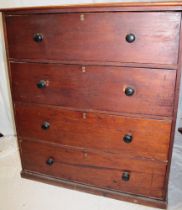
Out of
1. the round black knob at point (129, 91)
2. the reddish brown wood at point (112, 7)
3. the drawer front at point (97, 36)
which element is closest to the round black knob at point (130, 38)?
the drawer front at point (97, 36)

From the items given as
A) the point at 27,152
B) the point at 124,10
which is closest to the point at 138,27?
the point at 124,10

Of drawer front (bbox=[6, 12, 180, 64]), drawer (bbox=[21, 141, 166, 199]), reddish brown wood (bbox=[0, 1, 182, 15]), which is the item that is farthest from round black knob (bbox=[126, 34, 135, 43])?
drawer (bbox=[21, 141, 166, 199])

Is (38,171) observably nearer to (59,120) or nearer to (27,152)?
(27,152)

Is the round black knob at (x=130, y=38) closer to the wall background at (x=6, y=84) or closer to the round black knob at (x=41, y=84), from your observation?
the round black knob at (x=41, y=84)

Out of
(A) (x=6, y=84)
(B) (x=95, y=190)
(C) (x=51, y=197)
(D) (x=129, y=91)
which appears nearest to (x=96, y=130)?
(D) (x=129, y=91)

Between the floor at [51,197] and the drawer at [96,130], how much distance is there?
0.35 metres

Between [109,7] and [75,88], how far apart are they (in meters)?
0.44

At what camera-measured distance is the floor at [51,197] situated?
4.54ft

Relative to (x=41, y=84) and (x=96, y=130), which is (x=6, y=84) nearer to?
(x=41, y=84)

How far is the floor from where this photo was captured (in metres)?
1.38

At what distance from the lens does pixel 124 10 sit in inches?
40.0

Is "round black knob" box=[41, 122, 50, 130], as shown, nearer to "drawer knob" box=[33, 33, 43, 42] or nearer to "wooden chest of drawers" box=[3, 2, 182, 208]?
"wooden chest of drawers" box=[3, 2, 182, 208]

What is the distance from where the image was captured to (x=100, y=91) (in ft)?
3.91

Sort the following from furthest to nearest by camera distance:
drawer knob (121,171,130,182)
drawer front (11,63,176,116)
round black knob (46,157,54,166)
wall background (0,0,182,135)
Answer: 1. wall background (0,0,182,135)
2. round black knob (46,157,54,166)
3. drawer knob (121,171,130,182)
4. drawer front (11,63,176,116)
